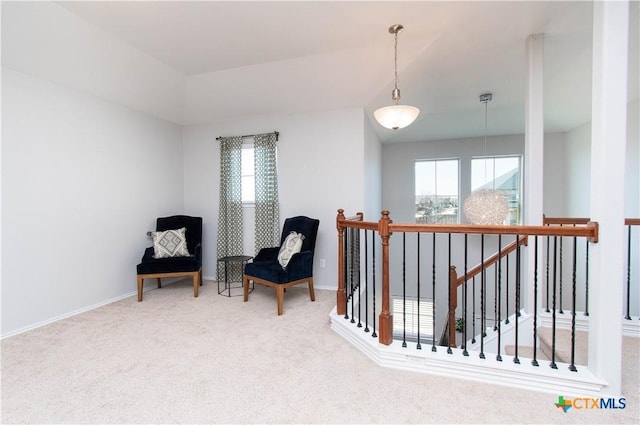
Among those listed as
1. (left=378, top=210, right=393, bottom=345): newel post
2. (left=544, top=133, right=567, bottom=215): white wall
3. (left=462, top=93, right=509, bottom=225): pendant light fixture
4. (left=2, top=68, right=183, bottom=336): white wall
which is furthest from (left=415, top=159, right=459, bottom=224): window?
(left=2, top=68, right=183, bottom=336): white wall

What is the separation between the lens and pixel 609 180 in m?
1.67

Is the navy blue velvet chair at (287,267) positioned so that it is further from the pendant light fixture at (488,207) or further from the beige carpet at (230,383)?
the pendant light fixture at (488,207)

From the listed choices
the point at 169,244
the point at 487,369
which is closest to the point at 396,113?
the point at 487,369

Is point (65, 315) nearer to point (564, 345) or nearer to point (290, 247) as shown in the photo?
point (290, 247)

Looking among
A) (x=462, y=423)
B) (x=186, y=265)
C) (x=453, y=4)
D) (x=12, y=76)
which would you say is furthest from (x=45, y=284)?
(x=453, y=4)

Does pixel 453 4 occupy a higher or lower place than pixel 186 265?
higher

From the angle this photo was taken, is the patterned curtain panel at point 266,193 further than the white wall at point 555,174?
No

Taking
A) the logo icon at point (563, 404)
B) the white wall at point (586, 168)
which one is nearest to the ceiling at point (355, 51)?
the white wall at point (586, 168)

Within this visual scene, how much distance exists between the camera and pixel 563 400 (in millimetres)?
1665

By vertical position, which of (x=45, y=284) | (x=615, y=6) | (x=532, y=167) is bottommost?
(x=45, y=284)

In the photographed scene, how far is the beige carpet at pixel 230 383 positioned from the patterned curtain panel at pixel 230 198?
169 cm

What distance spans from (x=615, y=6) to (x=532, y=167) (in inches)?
50.6

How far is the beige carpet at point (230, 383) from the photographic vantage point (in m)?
1.60

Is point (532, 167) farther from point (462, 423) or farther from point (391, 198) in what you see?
point (391, 198)
